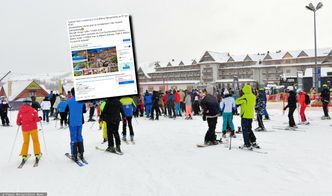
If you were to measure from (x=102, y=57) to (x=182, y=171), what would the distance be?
2.99 metres

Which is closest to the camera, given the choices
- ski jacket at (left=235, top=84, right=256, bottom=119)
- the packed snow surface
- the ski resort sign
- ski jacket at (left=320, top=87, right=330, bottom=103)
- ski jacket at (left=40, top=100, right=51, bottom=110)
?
the packed snow surface

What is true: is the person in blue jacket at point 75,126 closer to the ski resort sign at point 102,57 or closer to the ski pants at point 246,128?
the ski resort sign at point 102,57

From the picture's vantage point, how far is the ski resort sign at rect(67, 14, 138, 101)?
5.85 meters

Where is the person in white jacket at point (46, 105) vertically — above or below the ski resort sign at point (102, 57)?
below

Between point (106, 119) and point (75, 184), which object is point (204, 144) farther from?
point (75, 184)

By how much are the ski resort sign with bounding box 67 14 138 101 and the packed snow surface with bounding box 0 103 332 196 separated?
1.79 meters

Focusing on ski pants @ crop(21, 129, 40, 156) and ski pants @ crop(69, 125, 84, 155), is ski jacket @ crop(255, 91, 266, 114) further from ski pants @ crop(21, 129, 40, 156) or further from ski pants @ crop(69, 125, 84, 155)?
ski pants @ crop(21, 129, 40, 156)

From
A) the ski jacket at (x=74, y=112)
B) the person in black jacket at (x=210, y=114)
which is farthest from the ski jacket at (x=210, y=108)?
the ski jacket at (x=74, y=112)

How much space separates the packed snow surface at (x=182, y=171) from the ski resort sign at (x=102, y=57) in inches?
70.6

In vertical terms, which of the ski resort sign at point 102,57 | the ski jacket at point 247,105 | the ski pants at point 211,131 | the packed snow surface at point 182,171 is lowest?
the packed snow surface at point 182,171

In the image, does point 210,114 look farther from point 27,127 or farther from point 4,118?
point 4,118

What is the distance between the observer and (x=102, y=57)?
6039 mm

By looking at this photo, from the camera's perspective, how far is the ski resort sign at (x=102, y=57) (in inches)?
230

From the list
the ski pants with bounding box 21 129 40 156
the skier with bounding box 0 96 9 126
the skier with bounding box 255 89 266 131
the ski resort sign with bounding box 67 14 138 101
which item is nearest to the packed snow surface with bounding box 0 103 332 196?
the ski pants with bounding box 21 129 40 156
